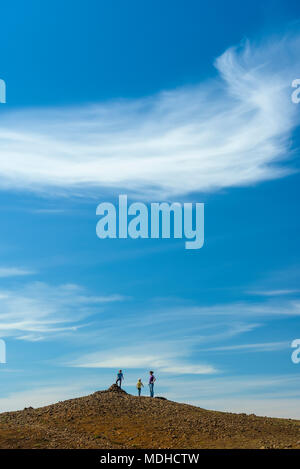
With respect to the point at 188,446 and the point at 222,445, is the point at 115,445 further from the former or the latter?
the point at 222,445

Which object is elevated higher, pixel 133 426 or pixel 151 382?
pixel 151 382

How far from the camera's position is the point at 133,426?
43406mm

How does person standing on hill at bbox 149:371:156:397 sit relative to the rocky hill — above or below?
above

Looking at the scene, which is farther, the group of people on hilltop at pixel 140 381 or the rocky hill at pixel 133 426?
the group of people on hilltop at pixel 140 381

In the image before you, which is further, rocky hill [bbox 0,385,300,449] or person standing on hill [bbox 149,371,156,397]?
person standing on hill [bbox 149,371,156,397]

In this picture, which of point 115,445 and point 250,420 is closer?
point 115,445

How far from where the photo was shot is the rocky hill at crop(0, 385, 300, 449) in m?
38.9

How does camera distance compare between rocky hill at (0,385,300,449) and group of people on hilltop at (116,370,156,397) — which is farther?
group of people on hilltop at (116,370,156,397)

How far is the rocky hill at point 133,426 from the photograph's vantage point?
38938 mm

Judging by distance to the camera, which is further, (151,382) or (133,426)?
(151,382)

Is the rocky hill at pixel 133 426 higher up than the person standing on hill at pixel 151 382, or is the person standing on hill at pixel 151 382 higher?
the person standing on hill at pixel 151 382
